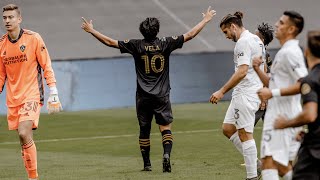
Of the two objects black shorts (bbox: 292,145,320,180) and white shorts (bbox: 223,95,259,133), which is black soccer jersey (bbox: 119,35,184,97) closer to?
white shorts (bbox: 223,95,259,133)

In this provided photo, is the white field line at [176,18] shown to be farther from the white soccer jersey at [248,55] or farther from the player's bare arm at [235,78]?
the player's bare arm at [235,78]

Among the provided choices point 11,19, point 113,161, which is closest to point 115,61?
point 113,161

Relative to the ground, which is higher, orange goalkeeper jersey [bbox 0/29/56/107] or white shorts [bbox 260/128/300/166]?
orange goalkeeper jersey [bbox 0/29/56/107]

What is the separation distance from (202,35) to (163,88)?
Result: 14.4 m

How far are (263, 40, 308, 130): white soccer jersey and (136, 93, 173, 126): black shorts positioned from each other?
4.61 meters

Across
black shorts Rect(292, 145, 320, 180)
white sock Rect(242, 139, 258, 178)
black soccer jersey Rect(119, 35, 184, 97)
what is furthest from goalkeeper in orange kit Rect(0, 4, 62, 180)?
black shorts Rect(292, 145, 320, 180)

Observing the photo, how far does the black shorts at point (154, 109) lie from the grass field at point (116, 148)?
721 millimetres

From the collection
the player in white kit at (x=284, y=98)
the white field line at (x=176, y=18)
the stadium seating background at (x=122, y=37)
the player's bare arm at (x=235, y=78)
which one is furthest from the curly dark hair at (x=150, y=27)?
the white field line at (x=176, y=18)

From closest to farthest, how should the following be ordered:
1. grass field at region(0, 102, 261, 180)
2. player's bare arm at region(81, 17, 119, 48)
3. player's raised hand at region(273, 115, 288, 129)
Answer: player's raised hand at region(273, 115, 288, 129), player's bare arm at region(81, 17, 119, 48), grass field at region(0, 102, 261, 180)

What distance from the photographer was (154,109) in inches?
543

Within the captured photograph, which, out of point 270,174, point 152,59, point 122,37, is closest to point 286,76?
point 270,174

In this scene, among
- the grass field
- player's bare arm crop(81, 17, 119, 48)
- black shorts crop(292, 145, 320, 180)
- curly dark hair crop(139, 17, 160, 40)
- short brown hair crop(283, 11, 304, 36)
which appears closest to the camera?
black shorts crop(292, 145, 320, 180)

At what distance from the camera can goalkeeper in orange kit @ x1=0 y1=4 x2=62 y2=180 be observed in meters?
11.8

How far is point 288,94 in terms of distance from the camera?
8586 mm
